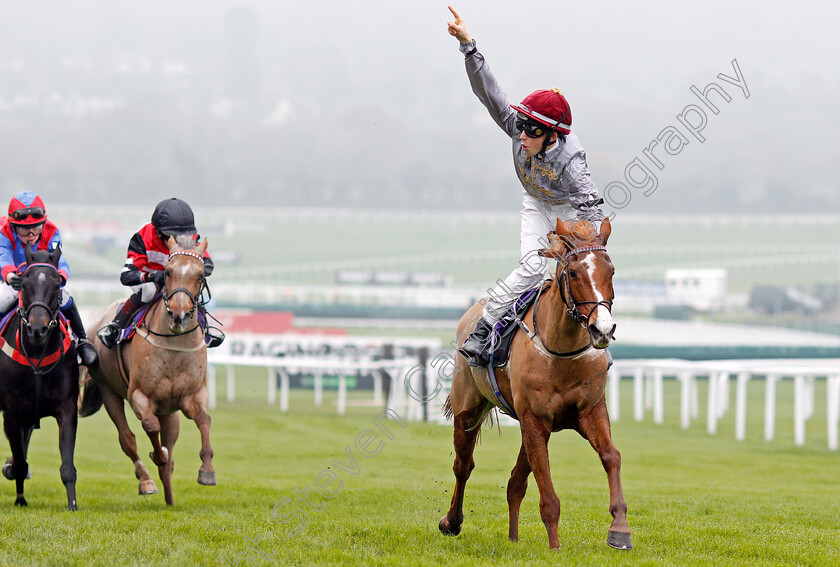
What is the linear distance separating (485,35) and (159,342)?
13149 cm

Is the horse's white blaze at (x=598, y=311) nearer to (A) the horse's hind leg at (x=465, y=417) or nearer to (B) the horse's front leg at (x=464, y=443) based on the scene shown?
(A) the horse's hind leg at (x=465, y=417)

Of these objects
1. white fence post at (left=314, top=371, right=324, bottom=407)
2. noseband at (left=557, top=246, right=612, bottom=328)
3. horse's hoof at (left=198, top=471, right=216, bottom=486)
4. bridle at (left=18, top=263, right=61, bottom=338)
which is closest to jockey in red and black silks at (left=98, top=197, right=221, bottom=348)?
bridle at (left=18, top=263, right=61, bottom=338)

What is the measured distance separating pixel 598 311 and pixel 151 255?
4002 millimetres

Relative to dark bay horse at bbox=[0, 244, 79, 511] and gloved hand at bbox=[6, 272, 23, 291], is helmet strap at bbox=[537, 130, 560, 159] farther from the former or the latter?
gloved hand at bbox=[6, 272, 23, 291]

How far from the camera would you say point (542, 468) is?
17.8ft

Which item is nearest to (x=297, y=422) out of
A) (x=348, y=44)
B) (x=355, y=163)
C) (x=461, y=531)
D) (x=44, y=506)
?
(x=44, y=506)

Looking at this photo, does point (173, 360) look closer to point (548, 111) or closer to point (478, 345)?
point (478, 345)

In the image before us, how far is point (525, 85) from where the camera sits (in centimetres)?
11356

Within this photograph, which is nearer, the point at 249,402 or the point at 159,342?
the point at 159,342

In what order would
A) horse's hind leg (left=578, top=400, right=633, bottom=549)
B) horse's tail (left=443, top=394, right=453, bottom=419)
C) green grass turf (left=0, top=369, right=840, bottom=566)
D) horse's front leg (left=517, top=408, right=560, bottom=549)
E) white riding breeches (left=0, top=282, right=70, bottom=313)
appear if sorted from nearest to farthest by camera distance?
horse's hind leg (left=578, top=400, right=633, bottom=549) → horse's front leg (left=517, top=408, right=560, bottom=549) → green grass turf (left=0, top=369, right=840, bottom=566) → horse's tail (left=443, top=394, right=453, bottom=419) → white riding breeches (left=0, top=282, right=70, bottom=313)

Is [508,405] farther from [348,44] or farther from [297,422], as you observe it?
[348,44]

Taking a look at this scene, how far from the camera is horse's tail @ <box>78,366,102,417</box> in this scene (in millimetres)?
8880

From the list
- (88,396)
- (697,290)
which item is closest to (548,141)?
(88,396)

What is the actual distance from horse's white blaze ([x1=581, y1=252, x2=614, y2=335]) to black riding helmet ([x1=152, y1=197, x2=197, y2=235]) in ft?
11.8
